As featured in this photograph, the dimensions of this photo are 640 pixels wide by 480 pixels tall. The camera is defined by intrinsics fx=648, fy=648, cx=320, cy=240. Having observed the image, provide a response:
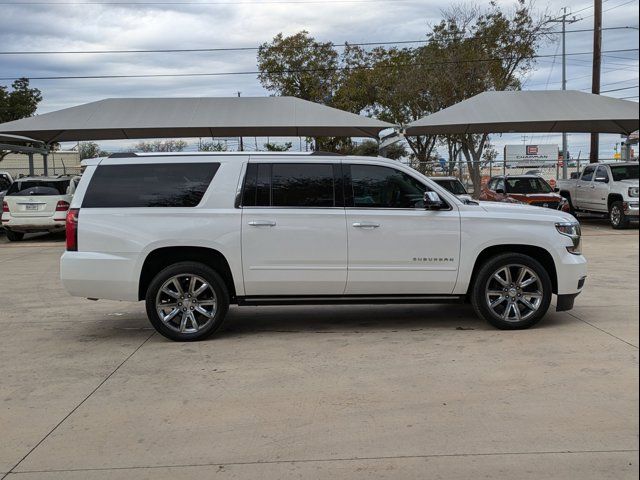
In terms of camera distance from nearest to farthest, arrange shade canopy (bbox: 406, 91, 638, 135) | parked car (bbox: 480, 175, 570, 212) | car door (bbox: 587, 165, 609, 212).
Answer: parked car (bbox: 480, 175, 570, 212)
car door (bbox: 587, 165, 609, 212)
shade canopy (bbox: 406, 91, 638, 135)

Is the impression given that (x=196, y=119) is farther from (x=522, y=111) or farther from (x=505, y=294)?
(x=505, y=294)

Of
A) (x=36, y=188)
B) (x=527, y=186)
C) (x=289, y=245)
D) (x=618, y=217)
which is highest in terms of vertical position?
(x=36, y=188)

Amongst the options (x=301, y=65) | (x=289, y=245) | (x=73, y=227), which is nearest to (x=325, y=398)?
(x=289, y=245)

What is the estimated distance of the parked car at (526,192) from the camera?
19.3 metres

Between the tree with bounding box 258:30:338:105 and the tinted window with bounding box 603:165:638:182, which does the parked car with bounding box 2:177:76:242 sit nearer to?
the tinted window with bounding box 603:165:638:182

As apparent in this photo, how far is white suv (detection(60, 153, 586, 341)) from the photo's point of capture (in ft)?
21.7

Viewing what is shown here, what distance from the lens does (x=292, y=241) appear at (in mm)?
6672

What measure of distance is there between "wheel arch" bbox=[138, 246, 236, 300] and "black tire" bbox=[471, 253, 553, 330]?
8.46ft

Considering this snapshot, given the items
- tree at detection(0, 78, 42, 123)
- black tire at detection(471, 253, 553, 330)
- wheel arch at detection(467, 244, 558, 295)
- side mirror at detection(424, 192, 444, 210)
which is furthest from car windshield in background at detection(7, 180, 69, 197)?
tree at detection(0, 78, 42, 123)

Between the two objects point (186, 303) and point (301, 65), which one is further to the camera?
point (301, 65)

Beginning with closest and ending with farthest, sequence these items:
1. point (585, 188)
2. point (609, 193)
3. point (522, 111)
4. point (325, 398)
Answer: point (325, 398) → point (609, 193) → point (585, 188) → point (522, 111)

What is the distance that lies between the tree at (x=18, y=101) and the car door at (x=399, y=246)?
1555 inches

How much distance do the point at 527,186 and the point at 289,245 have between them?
1549 cm

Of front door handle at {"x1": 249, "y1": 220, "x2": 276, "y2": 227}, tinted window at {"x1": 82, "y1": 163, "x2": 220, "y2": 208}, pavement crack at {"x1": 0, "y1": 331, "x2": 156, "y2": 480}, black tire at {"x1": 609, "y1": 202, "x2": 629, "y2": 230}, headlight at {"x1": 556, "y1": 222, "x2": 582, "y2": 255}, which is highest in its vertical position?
tinted window at {"x1": 82, "y1": 163, "x2": 220, "y2": 208}
